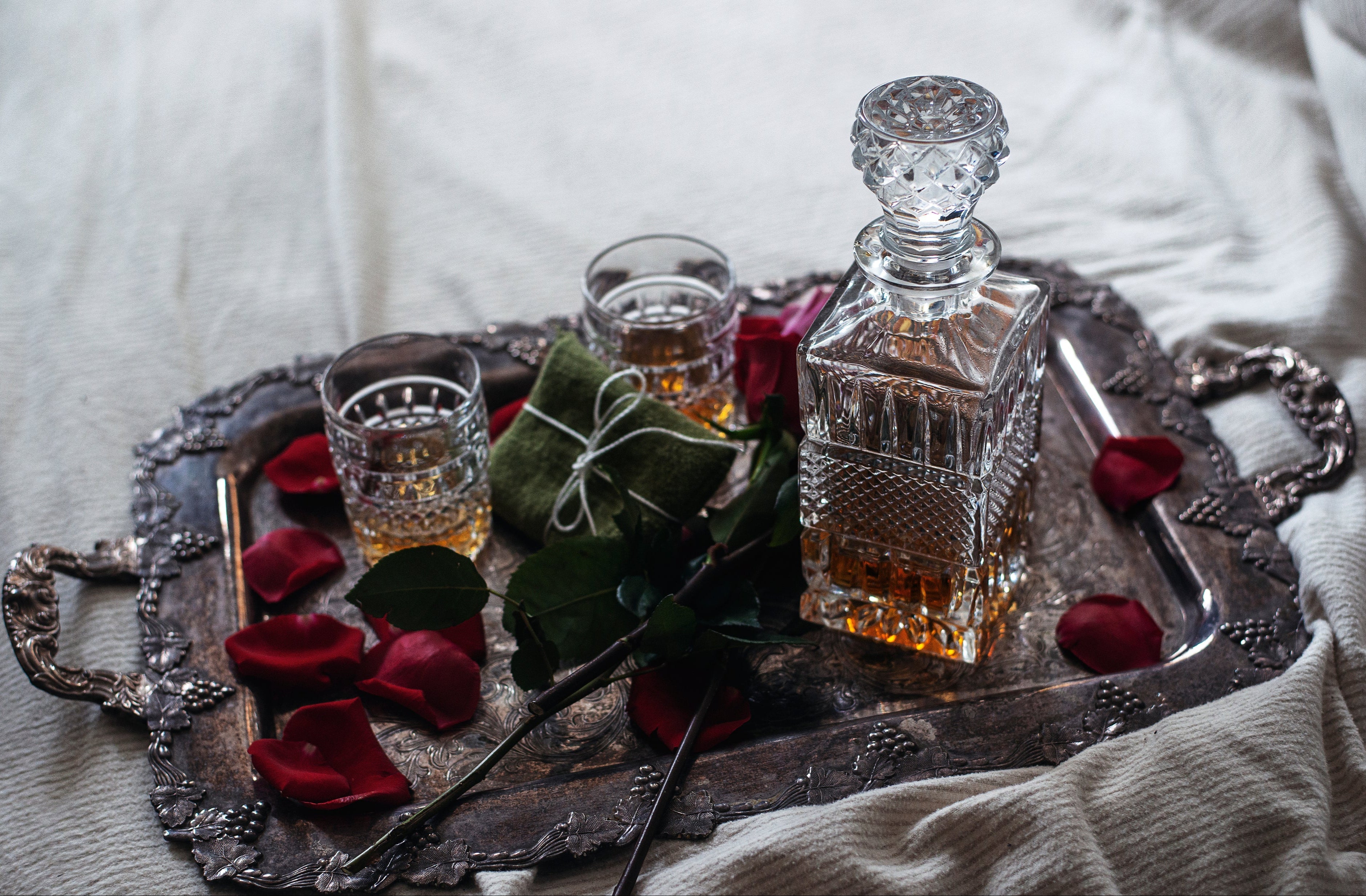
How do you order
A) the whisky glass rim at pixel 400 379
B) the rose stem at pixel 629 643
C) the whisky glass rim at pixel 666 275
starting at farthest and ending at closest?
the whisky glass rim at pixel 666 275 → the whisky glass rim at pixel 400 379 → the rose stem at pixel 629 643

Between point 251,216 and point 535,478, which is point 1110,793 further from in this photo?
point 251,216

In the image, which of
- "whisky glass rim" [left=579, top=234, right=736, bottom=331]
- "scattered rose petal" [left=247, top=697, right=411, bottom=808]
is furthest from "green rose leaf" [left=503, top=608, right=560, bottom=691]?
"whisky glass rim" [left=579, top=234, right=736, bottom=331]

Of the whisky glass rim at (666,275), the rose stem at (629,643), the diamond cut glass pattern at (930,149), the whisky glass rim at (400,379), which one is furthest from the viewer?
the whisky glass rim at (666,275)

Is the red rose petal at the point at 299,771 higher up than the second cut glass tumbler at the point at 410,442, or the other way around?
the second cut glass tumbler at the point at 410,442

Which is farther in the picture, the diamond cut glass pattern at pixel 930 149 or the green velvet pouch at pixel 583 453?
the green velvet pouch at pixel 583 453

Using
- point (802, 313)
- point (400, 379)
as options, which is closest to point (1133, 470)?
point (802, 313)

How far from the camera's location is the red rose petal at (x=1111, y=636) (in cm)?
93

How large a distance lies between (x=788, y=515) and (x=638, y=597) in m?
0.13

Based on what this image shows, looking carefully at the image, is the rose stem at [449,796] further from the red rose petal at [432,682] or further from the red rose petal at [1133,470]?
the red rose petal at [1133,470]

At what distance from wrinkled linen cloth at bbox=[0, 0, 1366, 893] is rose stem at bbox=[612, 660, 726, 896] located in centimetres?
2

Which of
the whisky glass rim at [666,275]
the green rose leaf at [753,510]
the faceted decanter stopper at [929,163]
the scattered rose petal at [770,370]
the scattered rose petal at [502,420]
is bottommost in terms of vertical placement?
the green rose leaf at [753,510]

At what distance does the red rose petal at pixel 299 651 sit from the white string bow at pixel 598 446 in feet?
0.62

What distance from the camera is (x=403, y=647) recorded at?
3.06ft

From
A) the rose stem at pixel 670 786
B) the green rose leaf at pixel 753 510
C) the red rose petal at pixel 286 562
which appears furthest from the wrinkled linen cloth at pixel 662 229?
the green rose leaf at pixel 753 510
